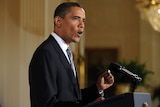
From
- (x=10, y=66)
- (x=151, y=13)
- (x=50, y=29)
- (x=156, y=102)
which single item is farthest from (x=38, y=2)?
(x=156, y=102)

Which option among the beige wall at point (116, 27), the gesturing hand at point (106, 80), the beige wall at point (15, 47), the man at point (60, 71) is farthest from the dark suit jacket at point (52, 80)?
the beige wall at point (116, 27)

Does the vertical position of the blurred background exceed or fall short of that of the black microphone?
it falls short

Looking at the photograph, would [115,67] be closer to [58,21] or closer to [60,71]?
[60,71]

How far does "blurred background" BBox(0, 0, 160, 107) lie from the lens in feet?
15.8

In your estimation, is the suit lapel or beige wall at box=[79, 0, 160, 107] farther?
beige wall at box=[79, 0, 160, 107]

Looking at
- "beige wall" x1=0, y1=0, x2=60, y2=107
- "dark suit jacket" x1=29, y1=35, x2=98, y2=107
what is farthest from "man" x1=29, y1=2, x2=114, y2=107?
"beige wall" x1=0, y1=0, x2=60, y2=107

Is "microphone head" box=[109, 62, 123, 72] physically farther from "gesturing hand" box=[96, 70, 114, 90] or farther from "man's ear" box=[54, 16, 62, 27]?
"man's ear" box=[54, 16, 62, 27]

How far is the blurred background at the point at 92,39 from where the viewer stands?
15.8 feet

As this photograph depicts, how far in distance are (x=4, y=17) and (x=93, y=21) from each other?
296 inches

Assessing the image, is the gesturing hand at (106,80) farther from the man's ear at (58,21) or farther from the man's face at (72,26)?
the man's ear at (58,21)

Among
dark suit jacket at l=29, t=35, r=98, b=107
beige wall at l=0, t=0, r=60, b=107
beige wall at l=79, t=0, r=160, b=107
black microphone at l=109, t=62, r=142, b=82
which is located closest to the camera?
dark suit jacket at l=29, t=35, r=98, b=107

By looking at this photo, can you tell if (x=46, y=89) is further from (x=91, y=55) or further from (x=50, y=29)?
(x=91, y=55)

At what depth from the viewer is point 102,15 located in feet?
40.1

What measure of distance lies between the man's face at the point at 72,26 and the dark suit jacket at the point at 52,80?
83 millimetres
